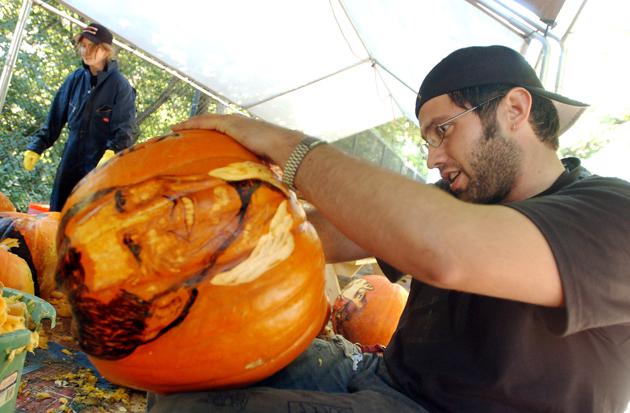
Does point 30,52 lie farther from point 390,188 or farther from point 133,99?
point 390,188

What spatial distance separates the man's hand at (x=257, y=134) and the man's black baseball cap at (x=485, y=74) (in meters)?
0.62

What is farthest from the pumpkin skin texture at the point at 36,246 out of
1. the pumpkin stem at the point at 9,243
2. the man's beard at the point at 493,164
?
the man's beard at the point at 493,164

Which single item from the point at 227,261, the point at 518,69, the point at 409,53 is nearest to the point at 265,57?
the point at 409,53

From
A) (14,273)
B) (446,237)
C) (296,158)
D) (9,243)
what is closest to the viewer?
(446,237)

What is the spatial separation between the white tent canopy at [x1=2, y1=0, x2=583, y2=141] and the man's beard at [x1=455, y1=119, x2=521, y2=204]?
5.18 feet

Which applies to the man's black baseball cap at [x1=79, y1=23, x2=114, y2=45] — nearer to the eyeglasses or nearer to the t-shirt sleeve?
the eyeglasses

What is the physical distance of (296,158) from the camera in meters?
1.19

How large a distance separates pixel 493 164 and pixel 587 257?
1.66ft

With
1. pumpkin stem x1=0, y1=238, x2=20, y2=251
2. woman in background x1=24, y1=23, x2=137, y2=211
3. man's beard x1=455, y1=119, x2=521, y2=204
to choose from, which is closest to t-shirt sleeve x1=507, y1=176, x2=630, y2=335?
man's beard x1=455, y1=119, x2=521, y2=204

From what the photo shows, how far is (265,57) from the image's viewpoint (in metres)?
6.09

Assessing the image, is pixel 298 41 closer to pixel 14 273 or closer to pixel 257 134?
pixel 14 273

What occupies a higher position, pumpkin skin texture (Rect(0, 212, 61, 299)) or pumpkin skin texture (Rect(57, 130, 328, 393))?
pumpkin skin texture (Rect(57, 130, 328, 393))

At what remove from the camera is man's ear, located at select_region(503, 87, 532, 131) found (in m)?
1.48

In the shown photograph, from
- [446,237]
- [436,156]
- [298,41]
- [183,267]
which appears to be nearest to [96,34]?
[298,41]
